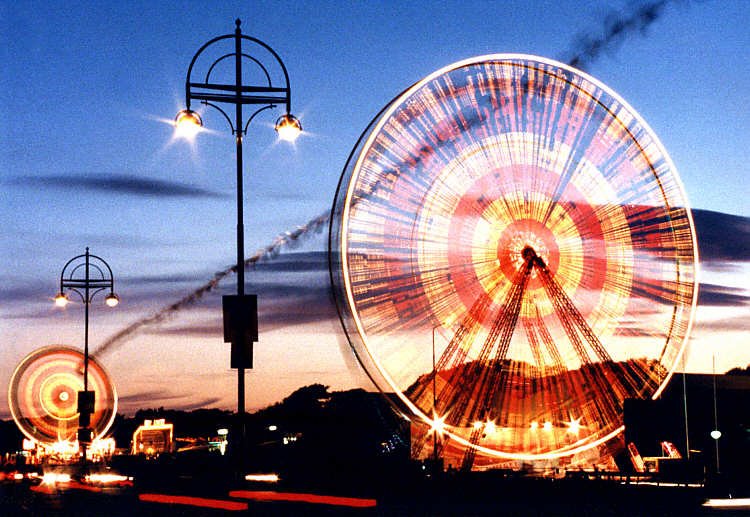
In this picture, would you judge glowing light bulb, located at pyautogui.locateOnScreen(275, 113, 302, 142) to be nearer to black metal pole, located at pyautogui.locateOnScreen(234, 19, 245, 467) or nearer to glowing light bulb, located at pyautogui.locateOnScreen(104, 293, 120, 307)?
black metal pole, located at pyautogui.locateOnScreen(234, 19, 245, 467)

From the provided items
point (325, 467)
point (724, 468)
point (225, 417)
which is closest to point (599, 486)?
point (325, 467)

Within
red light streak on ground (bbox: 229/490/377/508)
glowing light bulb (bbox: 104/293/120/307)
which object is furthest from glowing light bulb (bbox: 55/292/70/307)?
red light streak on ground (bbox: 229/490/377/508)

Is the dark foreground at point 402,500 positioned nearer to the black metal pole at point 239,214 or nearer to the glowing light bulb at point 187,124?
the black metal pole at point 239,214

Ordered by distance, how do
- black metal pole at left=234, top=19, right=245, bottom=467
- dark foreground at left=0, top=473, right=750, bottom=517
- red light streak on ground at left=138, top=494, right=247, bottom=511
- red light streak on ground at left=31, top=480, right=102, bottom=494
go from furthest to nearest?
red light streak on ground at left=31, top=480, right=102, bottom=494, dark foreground at left=0, top=473, right=750, bottom=517, red light streak on ground at left=138, top=494, right=247, bottom=511, black metal pole at left=234, top=19, right=245, bottom=467

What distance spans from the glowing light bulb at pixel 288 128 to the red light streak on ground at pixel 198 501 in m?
6.80

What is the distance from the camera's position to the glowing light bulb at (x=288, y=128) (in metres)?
20.0

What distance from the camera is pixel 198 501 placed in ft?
75.1

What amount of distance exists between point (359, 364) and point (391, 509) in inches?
150

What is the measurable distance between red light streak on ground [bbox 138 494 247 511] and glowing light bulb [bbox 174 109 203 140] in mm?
6866

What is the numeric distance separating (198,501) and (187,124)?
8.17 metres

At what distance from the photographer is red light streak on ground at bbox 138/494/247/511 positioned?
20.8 m

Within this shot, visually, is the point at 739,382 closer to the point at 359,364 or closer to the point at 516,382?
the point at 516,382

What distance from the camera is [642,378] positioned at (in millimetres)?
29188

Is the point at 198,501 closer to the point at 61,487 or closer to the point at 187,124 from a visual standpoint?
the point at 187,124
